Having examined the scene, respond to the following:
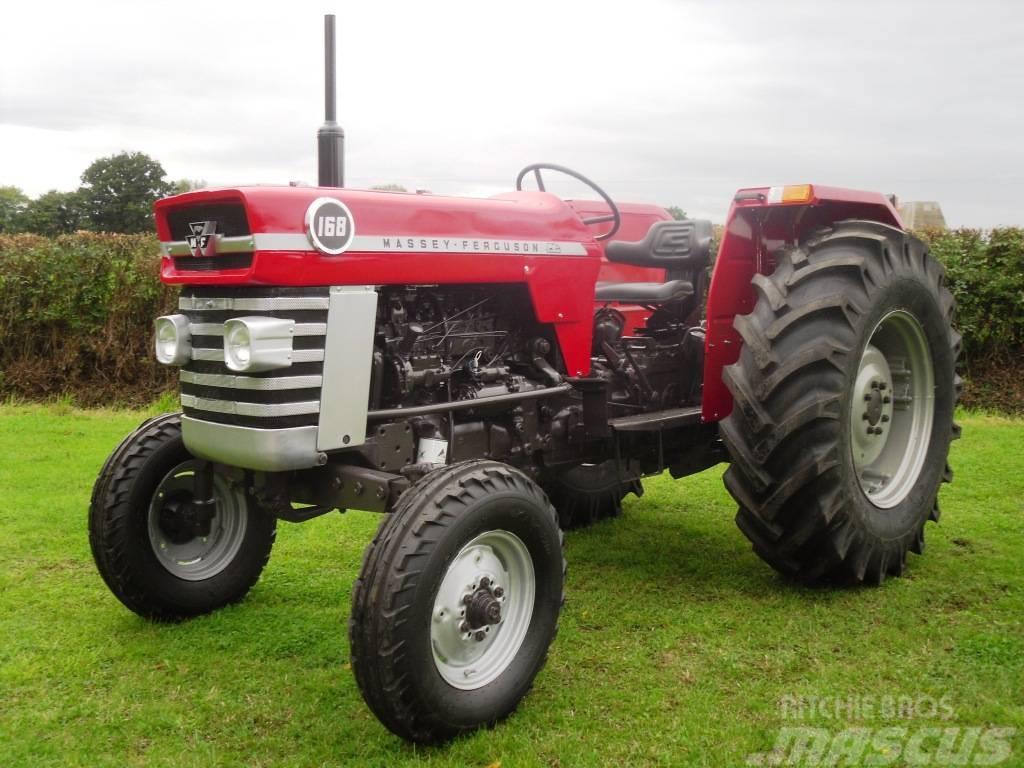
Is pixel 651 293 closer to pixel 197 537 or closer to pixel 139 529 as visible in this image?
pixel 197 537

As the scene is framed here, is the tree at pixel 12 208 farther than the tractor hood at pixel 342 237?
Yes

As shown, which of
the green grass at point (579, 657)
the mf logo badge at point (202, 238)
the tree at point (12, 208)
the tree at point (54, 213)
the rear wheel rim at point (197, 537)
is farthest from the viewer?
the tree at point (12, 208)

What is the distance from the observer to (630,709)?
3.20 meters

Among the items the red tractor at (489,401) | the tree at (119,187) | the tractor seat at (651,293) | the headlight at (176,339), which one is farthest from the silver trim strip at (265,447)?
the tree at (119,187)

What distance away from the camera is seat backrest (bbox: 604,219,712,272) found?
4.90 meters

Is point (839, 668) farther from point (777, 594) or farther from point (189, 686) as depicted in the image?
point (189, 686)

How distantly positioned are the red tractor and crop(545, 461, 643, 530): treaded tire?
2cm

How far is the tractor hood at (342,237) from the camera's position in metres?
3.07

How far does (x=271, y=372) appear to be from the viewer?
3111 millimetres

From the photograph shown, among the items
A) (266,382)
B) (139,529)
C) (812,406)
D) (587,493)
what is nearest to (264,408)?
(266,382)

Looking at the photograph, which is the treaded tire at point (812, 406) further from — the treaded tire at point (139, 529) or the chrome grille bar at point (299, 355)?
the treaded tire at point (139, 529)

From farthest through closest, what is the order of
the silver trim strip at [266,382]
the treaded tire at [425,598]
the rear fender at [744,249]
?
the rear fender at [744,249] < the silver trim strip at [266,382] < the treaded tire at [425,598]

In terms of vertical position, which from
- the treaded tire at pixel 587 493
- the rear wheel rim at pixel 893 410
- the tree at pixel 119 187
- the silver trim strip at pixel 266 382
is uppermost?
the tree at pixel 119 187

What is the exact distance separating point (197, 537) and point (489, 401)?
4.83ft
